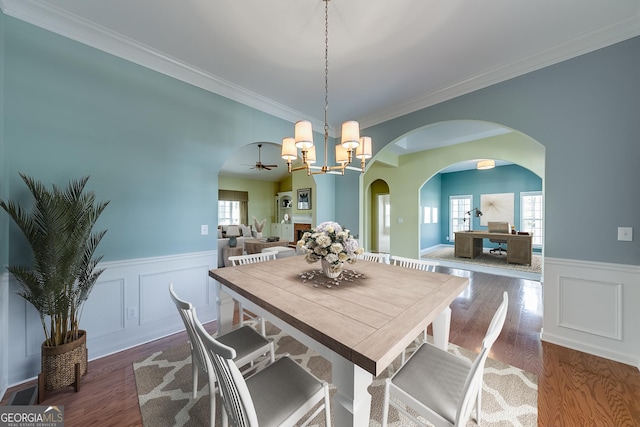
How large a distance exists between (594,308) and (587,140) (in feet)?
4.95

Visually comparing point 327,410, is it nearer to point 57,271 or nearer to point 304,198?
point 57,271

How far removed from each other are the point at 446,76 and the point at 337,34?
1412 mm

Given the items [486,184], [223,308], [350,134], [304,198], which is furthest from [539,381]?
[486,184]

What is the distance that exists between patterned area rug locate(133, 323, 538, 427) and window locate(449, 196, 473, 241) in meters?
7.40

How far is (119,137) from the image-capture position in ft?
6.94

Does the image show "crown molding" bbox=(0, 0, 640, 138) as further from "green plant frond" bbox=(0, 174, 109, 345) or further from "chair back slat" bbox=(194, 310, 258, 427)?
"chair back slat" bbox=(194, 310, 258, 427)

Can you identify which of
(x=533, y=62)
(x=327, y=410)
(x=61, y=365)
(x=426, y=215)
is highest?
Result: (x=533, y=62)

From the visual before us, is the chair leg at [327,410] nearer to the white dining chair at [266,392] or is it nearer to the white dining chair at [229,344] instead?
the white dining chair at [266,392]

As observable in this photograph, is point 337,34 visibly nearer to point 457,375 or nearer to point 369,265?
point 369,265

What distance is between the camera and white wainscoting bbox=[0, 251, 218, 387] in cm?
173

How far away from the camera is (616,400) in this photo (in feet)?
5.13

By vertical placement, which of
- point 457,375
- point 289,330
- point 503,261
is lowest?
point 503,261

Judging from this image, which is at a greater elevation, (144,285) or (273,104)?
(273,104)

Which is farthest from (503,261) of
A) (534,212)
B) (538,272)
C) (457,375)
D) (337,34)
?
(337,34)
